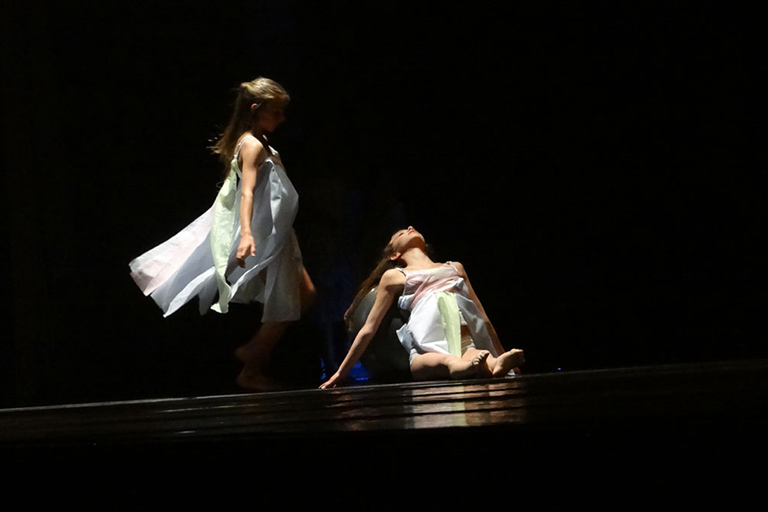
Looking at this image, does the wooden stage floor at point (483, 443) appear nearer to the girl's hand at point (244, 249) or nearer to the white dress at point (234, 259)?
the girl's hand at point (244, 249)

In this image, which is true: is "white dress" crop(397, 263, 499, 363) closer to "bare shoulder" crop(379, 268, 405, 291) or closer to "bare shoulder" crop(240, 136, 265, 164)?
"bare shoulder" crop(379, 268, 405, 291)

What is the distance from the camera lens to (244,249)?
114 inches

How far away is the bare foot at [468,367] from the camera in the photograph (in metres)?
2.57

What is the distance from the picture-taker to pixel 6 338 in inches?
163

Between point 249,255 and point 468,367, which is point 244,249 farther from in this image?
point 468,367

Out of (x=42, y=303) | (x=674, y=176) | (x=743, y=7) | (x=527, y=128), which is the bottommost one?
(x=42, y=303)

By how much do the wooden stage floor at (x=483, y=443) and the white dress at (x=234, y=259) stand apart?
1.95 metres

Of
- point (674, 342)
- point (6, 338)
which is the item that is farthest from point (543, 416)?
point (6, 338)

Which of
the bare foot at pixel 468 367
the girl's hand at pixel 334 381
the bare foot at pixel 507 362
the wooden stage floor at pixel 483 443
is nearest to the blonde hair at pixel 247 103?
the girl's hand at pixel 334 381

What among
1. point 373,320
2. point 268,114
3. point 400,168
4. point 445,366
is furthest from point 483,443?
point 400,168

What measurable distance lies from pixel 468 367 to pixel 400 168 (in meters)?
1.39

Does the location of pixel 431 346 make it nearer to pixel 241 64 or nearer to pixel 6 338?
pixel 241 64

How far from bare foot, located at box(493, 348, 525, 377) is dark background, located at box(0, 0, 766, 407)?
102 cm

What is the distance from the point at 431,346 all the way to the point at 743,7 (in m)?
1.85
